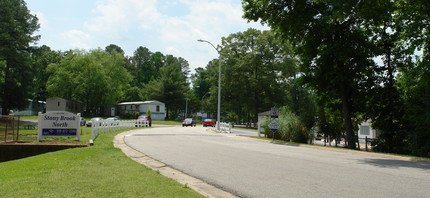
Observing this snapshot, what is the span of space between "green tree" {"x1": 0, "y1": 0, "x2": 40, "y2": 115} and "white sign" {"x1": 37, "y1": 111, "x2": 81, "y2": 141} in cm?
2692

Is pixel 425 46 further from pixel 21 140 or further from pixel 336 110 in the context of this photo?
pixel 21 140

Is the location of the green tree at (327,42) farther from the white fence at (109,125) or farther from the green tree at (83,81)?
the green tree at (83,81)

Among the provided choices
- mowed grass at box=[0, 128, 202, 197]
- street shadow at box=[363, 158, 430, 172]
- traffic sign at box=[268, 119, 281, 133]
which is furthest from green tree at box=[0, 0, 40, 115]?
street shadow at box=[363, 158, 430, 172]

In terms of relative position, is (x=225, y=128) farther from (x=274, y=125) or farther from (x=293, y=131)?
(x=274, y=125)

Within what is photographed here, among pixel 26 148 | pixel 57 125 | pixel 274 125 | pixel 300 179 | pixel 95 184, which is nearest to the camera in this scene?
pixel 95 184

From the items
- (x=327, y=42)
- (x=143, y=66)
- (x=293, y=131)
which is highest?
(x=143, y=66)

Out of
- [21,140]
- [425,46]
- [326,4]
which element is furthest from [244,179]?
[425,46]

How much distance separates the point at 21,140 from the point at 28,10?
39.6 meters

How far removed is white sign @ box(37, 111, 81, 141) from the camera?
16406 mm

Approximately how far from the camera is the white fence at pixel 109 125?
62.8 ft

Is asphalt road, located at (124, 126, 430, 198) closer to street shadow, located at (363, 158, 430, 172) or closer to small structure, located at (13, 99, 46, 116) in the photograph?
street shadow, located at (363, 158, 430, 172)

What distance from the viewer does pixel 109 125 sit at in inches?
989

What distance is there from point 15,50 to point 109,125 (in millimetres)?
24087

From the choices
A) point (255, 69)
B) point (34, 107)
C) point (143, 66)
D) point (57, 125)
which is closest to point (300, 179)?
point (57, 125)
